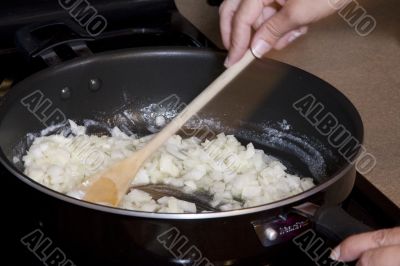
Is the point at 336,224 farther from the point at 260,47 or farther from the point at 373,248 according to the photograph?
the point at 260,47

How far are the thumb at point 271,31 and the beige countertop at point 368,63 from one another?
27cm

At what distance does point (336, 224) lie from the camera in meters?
0.63

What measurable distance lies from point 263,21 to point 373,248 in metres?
0.42

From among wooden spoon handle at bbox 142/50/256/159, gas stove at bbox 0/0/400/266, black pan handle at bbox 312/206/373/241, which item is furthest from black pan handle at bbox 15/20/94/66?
black pan handle at bbox 312/206/373/241

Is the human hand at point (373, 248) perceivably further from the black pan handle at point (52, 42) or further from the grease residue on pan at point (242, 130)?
the black pan handle at point (52, 42)

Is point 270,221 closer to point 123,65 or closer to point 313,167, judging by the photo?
point 313,167

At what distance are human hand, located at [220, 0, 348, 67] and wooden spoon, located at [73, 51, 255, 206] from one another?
0.02m

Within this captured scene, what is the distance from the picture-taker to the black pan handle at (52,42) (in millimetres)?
1011

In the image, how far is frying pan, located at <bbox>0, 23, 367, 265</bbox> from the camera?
0.65 m

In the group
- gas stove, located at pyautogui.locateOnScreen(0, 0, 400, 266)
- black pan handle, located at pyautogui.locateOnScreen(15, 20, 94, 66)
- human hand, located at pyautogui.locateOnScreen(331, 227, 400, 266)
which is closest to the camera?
human hand, located at pyautogui.locateOnScreen(331, 227, 400, 266)

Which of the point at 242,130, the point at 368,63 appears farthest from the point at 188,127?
the point at 368,63

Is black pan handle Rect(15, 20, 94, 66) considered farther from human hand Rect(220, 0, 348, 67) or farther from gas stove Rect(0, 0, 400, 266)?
human hand Rect(220, 0, 348, 67)

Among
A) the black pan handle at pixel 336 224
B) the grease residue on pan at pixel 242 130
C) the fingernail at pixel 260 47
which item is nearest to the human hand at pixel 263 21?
the fingernail at pixel 260 47

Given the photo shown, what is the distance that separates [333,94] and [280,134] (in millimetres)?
148
